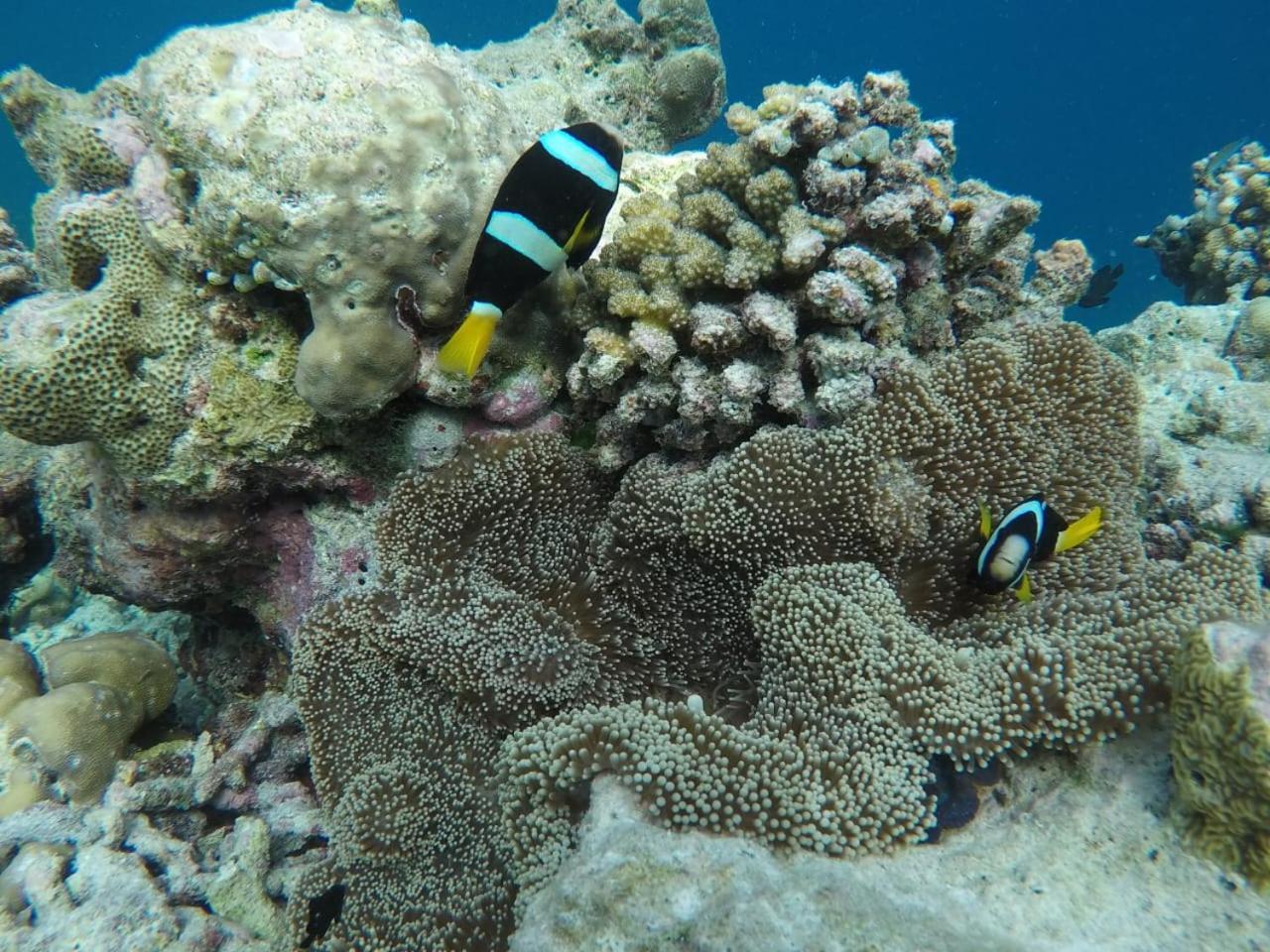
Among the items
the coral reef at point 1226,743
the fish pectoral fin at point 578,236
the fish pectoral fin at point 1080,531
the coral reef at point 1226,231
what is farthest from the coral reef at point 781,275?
the coral reef at point 1226,231

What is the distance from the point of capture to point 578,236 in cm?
262

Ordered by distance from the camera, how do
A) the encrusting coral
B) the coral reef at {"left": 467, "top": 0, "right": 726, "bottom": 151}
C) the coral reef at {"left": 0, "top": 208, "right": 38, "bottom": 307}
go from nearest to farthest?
the encrusting coral, the coral reef at {"left": 0, "top": 208, "right": 38, "bottom": 307}, the coral reef at {"left": 467, "top": 0, "right": 726, "bottom": 151}

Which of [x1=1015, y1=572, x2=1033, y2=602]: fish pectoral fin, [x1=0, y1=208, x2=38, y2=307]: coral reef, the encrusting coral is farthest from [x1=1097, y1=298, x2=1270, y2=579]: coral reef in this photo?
[x1=0, y1=208, x2=38, y2=307]: coral reef

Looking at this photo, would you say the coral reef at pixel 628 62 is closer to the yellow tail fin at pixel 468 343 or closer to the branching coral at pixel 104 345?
the branching coral at pixel 104 345

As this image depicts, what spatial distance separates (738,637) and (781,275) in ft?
5.19

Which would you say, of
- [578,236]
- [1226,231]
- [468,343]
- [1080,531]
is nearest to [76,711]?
[468,343]

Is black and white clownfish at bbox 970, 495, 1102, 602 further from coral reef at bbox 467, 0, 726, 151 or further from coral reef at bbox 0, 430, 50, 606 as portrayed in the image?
coral reef at bbox 0, 430, 50, 606

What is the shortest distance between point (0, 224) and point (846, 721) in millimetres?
5126

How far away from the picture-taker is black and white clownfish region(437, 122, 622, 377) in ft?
7.97

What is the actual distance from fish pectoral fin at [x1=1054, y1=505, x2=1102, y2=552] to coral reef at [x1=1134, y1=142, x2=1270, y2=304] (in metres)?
5.06

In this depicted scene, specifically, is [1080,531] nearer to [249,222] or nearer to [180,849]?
[249,222]

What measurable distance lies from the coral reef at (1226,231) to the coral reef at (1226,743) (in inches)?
225

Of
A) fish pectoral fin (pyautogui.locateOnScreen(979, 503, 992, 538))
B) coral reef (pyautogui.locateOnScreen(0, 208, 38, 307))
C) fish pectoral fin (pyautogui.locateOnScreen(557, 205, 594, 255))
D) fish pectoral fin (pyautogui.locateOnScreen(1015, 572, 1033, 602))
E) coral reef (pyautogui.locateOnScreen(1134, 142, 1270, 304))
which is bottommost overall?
coral reef (pyautogui.locateOnScreen(0, 208, 38, 307))

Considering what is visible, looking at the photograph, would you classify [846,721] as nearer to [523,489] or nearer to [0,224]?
[523,489]
